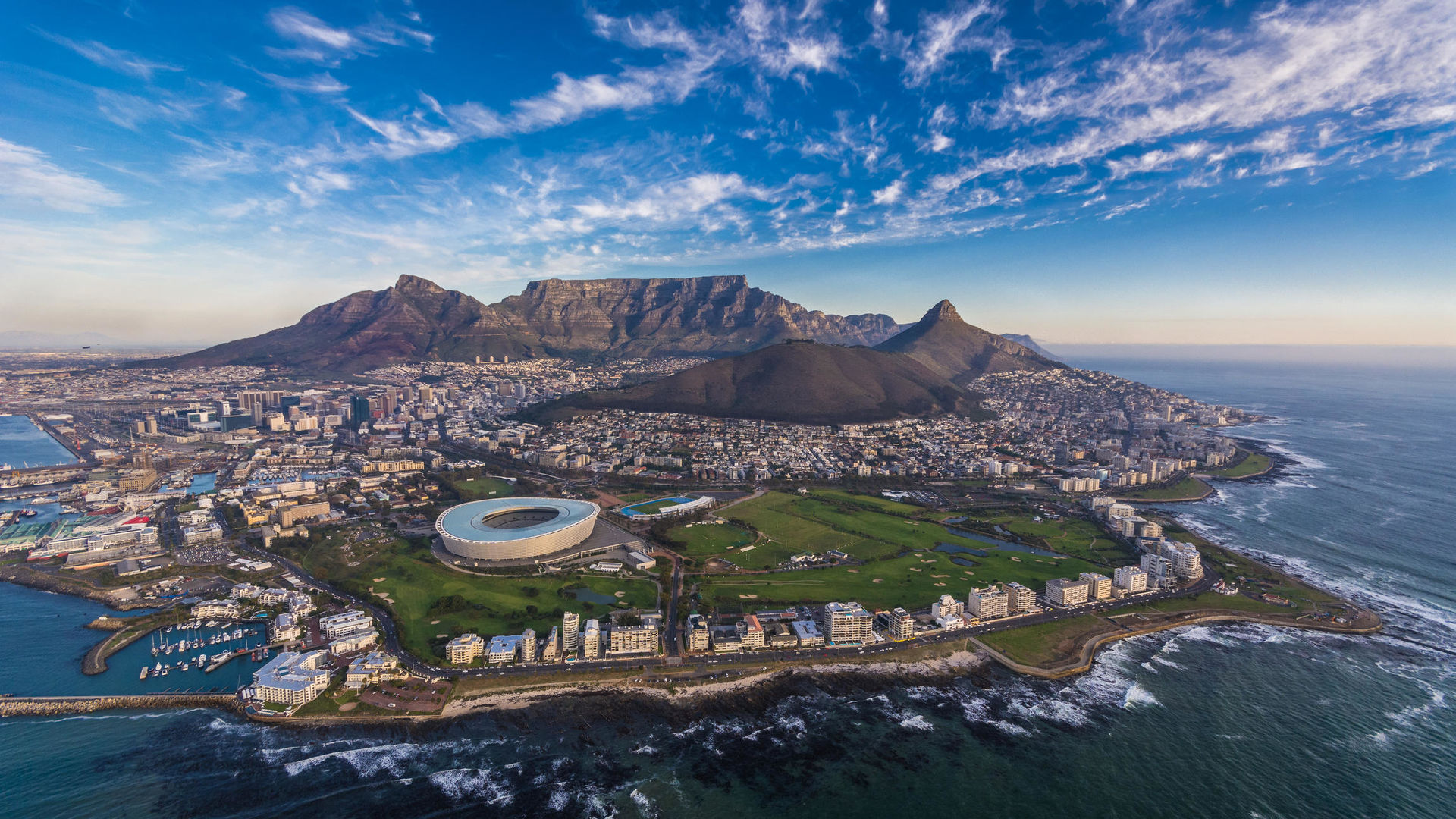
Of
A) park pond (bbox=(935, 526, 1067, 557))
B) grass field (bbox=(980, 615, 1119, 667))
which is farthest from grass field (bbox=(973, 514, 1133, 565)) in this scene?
grass field (bbox=(980, 615, 1119, 667))

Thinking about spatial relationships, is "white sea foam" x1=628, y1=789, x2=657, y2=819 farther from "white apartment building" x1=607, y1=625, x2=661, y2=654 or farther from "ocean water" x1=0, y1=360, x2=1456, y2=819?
"white apartment building" x1=607, y1=625, x2=661, y2=654

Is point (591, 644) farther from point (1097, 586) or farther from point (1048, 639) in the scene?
point (1097, 586)

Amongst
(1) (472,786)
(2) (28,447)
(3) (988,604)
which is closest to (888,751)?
(3) (988,604)

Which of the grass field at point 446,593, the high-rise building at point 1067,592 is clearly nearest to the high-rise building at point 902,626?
the high-rise building at point 1067,592

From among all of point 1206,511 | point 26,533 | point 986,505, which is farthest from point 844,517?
point 26,533

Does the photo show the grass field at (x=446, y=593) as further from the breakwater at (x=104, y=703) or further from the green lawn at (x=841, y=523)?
the green lawn at (x=841, y=523)

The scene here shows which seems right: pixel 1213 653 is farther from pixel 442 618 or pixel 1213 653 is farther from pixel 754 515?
pixel 442 618
